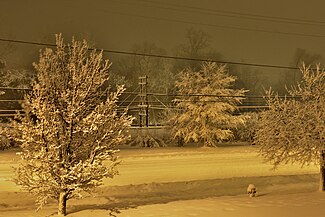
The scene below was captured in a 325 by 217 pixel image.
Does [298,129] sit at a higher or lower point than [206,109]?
higher

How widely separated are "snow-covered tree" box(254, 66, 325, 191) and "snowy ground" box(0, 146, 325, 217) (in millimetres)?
1528

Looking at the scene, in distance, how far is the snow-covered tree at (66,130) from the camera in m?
12.8

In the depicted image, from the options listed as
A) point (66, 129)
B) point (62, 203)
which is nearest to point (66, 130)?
point (66, 129)

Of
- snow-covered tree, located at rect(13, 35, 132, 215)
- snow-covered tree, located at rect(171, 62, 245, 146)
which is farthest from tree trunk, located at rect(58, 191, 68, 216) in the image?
snow-covered tree, located at rect(171, 62, 245, 146)

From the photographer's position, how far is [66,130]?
13297 mm

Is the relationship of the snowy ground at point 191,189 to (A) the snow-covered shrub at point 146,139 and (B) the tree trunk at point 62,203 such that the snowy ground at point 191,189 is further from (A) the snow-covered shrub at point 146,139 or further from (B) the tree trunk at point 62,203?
(A) the snow-covered shrub at point 146,139

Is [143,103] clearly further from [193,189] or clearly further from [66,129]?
[66,129]

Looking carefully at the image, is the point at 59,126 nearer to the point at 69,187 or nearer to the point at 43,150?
the point at 43,150

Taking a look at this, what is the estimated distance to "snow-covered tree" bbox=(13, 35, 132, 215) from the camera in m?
12.8

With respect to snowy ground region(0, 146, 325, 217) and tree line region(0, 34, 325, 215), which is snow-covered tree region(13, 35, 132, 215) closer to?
tree line region(0, 34, 325, 215)

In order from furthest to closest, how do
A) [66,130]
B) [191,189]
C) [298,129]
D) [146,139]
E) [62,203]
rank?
[146,139], [191,189], [298,129], [62,203], [66,130]

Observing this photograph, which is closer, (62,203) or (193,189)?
(62,203)

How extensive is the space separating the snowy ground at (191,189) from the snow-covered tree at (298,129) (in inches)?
60.2

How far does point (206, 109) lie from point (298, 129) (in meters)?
25.6
